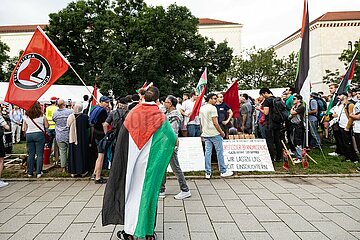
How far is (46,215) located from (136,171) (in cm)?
222

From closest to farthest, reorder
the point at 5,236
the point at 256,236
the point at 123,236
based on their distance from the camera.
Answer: the point at 123,236 → the point at 256,236 → the point at 5,236

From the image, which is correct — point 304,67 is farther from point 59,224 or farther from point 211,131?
point 59,224

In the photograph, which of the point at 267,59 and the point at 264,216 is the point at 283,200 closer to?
the point at 264,216

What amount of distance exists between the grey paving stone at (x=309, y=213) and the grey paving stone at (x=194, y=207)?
1.54m

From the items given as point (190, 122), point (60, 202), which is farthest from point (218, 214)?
point (190, 122)

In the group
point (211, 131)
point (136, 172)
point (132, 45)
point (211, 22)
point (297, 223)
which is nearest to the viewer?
point (136, 172)

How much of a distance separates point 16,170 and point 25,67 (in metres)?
3.13

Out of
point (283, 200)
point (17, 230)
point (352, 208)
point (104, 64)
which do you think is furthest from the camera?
point (104, 64)

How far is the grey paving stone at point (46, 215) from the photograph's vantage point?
4.84 metres

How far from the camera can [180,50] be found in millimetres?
31531

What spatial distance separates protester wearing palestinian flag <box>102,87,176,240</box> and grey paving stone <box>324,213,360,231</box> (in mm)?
2744

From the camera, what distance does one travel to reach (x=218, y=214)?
5.02 meters

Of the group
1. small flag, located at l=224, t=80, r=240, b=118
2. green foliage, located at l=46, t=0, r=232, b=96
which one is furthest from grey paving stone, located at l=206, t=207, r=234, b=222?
green foliage, located at l=46, t=0, r=232, b=96

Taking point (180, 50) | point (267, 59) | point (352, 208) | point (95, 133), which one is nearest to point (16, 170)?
point (95, 133)
